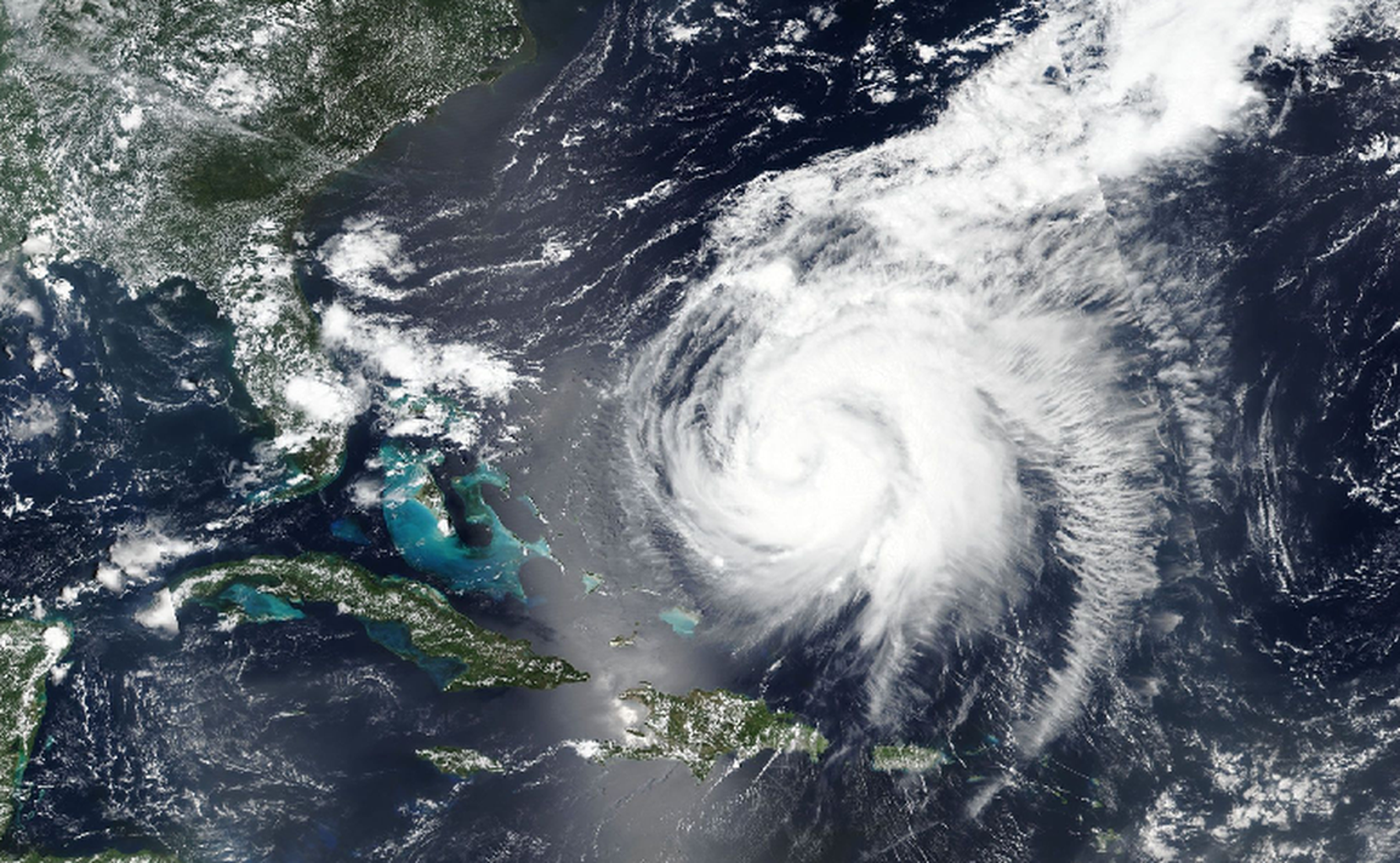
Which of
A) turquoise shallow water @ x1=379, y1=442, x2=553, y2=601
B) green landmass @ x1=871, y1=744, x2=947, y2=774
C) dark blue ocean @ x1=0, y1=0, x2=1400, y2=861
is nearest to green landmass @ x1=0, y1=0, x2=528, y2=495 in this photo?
dark blue ocean @ x1=0, y1=0, x2=1400, y2=861

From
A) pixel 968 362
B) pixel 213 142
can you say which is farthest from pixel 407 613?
pixel 968 362

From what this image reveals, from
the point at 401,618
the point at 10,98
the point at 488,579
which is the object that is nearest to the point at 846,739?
the point at 488,579

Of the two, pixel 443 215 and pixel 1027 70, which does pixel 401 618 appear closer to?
pixel 443 215

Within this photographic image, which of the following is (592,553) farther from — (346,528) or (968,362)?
(968,362)

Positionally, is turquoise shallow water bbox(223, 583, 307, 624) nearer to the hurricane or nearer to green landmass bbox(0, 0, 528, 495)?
green landmass bbox(0, 0, 528, 495)

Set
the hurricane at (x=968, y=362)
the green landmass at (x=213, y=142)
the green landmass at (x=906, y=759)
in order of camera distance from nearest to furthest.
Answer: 1. the hurricane at (x=968, y=362)
2. the green landmass at (x=906, y=759)
3. the green landmass at (x=213, y=142)

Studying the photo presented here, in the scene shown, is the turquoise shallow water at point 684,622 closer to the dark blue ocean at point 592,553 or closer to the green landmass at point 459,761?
the dark blue ocean at point 592,553

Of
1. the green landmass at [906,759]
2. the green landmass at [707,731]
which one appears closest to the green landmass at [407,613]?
the green landmass at [707,731]
